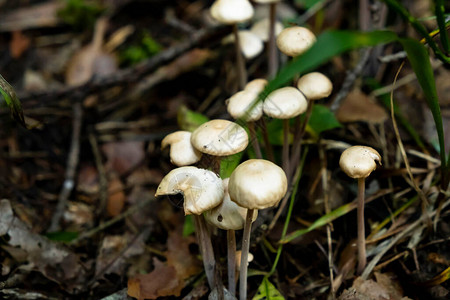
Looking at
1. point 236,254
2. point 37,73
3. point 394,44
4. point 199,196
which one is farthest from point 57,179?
point 394,44

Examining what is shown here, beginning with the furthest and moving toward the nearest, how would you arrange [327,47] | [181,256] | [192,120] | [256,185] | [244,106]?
[192,120], [181,256], [244,106], [256,185], [327,47]

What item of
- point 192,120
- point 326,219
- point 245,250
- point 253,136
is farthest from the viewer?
point 192,120

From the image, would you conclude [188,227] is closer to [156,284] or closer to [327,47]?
[156,284]

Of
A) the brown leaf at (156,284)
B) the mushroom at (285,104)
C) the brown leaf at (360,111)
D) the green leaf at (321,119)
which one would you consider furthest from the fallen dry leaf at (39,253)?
the brown leaf at (360,111)

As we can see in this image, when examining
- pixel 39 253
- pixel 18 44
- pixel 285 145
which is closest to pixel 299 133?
pixel 285 145

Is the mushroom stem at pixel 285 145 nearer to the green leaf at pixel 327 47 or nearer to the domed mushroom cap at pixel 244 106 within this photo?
the domed mushroom cap at pixel 244 106

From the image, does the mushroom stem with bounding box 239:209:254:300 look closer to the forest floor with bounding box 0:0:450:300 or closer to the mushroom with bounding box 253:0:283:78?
the forest floor with bounding box 0:0:450:300
